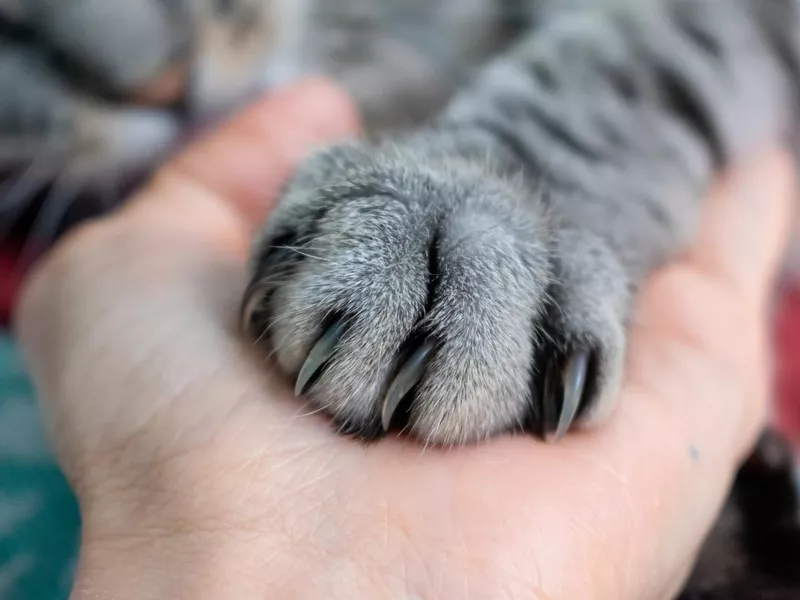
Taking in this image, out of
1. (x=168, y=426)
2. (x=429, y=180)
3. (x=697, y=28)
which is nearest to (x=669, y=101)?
(x=697, y=28)

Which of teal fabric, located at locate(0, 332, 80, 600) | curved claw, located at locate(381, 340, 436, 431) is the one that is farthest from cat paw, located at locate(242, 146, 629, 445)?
teal fabric, located at locate(0, 332, 80, 600)

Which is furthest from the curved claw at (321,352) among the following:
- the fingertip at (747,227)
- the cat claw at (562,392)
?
the fingertip at (747,227)

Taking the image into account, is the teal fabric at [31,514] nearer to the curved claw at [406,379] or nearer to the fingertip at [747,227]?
the curved claw at [406,379]

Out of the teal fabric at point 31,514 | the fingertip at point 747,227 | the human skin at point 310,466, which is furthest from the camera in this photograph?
the fingertip at point 747,227

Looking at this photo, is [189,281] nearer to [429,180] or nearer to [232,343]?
[232,343]

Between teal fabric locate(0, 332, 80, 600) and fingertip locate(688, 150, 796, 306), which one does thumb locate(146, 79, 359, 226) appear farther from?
fingertip locate(688, 150, 796, 306)

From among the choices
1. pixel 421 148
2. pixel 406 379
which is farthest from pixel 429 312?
pixel 421 148
